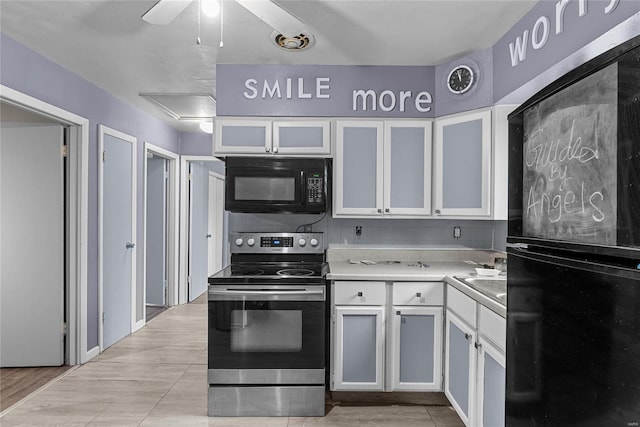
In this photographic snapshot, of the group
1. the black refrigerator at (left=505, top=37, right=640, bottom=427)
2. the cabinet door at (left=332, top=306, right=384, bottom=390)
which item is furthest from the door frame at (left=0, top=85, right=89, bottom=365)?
the black refrigerator at (left=505, top=37, right=640, bottom=427)

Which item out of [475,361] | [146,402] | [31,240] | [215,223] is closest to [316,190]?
[475,361]

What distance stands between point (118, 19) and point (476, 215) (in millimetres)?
2403

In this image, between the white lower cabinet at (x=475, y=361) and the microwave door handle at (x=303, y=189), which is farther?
the microwave door handle at (x=303, y=189)

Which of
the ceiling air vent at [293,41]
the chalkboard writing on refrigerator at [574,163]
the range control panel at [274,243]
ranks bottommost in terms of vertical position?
the range control panel at [274,243]

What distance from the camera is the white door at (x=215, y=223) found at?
19.0 feet

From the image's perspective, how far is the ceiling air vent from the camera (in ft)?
8.09

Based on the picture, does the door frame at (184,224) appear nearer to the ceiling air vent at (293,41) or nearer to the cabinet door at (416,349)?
the ceiling air vent at (293,41)

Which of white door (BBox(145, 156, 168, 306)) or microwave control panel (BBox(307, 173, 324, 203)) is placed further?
white door (BBox(145, 156, 168, 306))

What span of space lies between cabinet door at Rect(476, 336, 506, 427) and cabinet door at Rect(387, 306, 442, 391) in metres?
0.55

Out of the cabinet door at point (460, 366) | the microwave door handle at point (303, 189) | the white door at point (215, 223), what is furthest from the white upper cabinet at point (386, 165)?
the white door at point (215, 223)

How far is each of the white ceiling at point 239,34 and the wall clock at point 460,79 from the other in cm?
10

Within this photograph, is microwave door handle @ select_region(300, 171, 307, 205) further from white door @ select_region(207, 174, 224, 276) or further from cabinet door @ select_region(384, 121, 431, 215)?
white door @ select_region(207, 174, 224, 276)

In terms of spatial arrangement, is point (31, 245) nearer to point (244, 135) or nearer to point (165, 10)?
point (244, 135)

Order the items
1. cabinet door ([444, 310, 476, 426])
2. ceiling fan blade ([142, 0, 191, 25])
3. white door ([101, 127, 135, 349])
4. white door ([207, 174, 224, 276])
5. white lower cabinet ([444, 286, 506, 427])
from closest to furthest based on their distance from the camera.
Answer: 1. ceiling fan blade ([142, 0, 191, 25])
2. white lower cabinet ([444, 286, 506, 427])
3. cabinet door ([444, 310, 476, 426])
4. white door ([101, 127, 135, 349])
5. white door ([207, 174, 224, 276])
